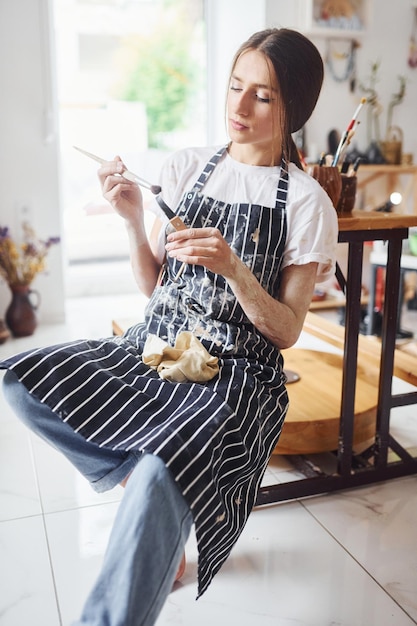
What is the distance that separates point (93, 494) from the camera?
1688 millimetres

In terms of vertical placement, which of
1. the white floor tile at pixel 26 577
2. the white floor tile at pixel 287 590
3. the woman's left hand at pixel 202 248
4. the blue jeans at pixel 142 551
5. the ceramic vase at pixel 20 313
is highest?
the woman's left hand at pixel 202 248

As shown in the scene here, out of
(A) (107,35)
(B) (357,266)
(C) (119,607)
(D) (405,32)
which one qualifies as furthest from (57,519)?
(D) (405,32)

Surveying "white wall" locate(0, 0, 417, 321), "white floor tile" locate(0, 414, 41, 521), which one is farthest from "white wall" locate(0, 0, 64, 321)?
"white floor tile" locate(0, 414, 41, 521)

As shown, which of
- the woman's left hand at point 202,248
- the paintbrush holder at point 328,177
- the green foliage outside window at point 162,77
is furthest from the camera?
the green foliage outside window at point 162,77

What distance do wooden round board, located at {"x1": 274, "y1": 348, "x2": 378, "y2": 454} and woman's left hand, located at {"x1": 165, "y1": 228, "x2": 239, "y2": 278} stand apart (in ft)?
2.60

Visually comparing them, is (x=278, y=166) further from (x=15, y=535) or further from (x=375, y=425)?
(x=15, y=535)

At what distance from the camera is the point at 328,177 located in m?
1.49

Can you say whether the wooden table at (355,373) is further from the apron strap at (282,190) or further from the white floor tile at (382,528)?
the apron strap at (282,190)

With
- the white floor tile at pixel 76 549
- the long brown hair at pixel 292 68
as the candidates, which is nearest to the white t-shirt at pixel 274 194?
the long brown hair at pixel 292 68

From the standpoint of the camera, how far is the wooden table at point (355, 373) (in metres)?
1.55

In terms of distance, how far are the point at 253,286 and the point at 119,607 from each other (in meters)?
0.60

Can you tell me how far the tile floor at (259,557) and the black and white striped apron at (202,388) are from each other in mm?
263

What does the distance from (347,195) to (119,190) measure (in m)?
0.63

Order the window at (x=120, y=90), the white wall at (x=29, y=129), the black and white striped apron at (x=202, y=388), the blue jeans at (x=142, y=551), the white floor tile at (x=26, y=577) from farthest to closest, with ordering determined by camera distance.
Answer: the window at (x=120, y=90)
the white wall at (x=29, y=129)
the white floor tile at (x=26, y=577)
the black and white striped apron at (x=202, y=388)
the blue jeans at (x=142, y=551)
